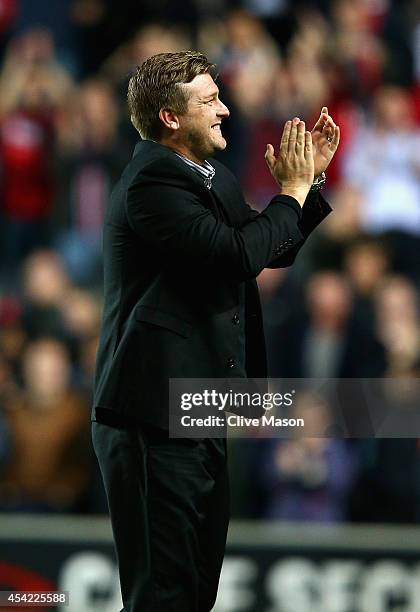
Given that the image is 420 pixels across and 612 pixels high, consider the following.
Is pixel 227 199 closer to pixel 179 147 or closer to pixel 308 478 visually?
pixel 179 147

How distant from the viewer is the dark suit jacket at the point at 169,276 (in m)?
3.03

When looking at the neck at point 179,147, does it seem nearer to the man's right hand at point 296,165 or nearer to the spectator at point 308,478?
the man's right hand at point 296,165

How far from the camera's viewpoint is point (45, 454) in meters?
6.37

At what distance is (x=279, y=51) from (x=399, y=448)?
317 centimetres

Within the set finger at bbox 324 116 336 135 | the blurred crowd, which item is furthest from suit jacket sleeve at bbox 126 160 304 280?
the blurred crowd

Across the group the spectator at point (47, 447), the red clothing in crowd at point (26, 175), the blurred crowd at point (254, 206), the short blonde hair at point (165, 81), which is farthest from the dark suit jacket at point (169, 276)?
the red clothing in crowd at point (26, 175)

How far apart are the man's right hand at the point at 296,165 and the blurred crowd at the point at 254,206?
241 cm

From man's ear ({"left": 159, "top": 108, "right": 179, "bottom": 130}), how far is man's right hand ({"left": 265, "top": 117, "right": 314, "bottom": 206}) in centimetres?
23

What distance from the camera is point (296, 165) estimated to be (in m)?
3.14

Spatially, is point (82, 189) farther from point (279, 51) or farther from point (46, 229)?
point (279, 51)

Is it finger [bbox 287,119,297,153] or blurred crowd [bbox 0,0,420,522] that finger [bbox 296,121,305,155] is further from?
blurred crowd [bbox 0,0,420,522]

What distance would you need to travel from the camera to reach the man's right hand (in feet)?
10.3

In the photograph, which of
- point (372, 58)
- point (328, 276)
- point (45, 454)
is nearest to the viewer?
point (45, 454)

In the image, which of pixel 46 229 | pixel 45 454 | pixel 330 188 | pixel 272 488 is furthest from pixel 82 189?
pixel 272 488
